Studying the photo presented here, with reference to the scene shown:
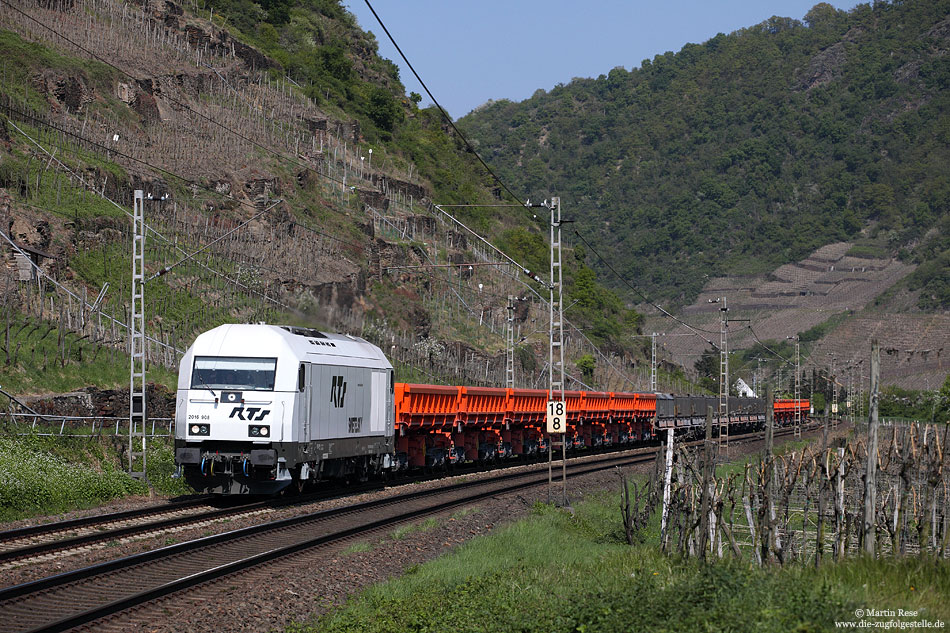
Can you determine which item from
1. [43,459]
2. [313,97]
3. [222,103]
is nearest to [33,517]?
[43,459]

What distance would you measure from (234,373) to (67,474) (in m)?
5.02

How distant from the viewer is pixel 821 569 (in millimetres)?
A: 13398

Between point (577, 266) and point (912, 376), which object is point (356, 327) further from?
point (912, 376)

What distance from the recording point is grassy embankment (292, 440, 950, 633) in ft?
34.6

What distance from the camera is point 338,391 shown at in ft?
89.2

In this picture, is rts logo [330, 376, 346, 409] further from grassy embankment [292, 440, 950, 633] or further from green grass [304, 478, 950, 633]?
green grass [304, 478, 950, 633]

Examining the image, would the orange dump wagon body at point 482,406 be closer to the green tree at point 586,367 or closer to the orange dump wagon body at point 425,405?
the orange dump wagon body at point 425,405

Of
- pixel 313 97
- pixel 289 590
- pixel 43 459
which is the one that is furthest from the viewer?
pixel 313 97

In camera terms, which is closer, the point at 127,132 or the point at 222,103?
the point at 127,132

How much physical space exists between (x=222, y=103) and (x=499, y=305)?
105ft

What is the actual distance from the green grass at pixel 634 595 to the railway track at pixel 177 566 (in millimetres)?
2480

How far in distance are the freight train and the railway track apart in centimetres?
199

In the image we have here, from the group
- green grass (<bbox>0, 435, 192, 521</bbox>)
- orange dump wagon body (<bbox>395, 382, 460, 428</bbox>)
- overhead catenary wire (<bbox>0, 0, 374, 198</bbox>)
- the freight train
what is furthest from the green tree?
green grass (<bbox>0, 435, 192, 521</bbox>)

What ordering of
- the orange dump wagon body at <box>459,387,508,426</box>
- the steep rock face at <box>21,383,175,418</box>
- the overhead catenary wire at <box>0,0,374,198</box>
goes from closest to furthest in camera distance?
the steep rock face at <box>21,383,175,418</box>, the orange dump wagon body at <box>459,387,508,426</box>, the overhead catenary wire at <box>0,0,374,198</box>
